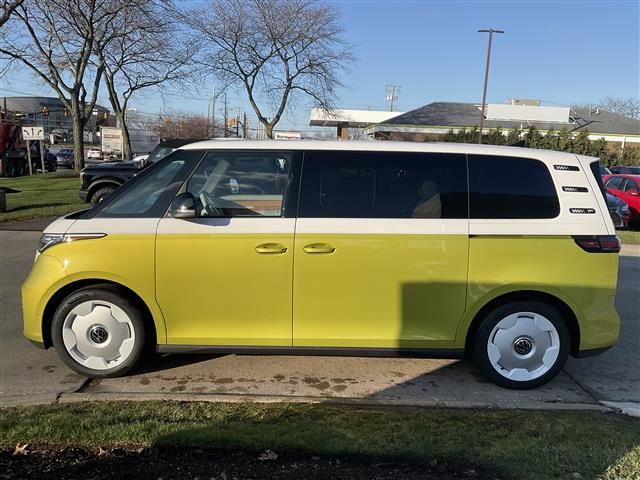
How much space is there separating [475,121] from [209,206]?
46.7 metres

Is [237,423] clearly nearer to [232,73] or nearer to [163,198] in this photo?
[163,198]

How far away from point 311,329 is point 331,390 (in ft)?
1.68

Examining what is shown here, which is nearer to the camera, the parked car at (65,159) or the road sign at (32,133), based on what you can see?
the road sign at (32,133)

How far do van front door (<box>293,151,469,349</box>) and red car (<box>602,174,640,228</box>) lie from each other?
14154mm

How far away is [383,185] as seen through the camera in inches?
153

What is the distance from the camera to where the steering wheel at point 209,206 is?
391 centimetres

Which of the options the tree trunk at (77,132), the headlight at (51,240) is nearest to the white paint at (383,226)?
the headlight at (51,240)

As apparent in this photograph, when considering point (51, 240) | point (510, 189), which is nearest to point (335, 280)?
point (510, 189)

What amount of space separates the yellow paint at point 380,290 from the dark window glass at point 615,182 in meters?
15.0

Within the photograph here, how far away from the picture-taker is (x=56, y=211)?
1286cm

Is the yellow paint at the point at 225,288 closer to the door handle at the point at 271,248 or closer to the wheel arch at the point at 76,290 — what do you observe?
the door handle at the point at 271,248

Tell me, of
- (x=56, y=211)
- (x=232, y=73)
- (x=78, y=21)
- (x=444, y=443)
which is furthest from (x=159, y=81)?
(x=444, y=443)

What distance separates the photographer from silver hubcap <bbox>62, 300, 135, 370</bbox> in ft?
12.9

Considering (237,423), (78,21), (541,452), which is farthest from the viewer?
(78,21)
